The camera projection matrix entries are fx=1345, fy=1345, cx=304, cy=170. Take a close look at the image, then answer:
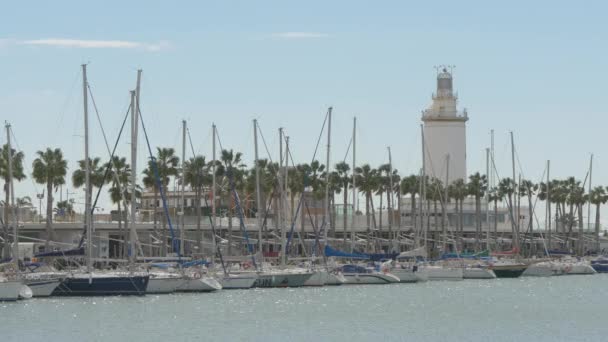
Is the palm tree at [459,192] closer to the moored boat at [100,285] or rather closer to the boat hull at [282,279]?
the boat hull at [282,279]

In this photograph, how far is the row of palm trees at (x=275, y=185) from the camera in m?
99.7

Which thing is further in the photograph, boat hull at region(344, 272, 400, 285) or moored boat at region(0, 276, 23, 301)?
boat hull at region(344, 272, 400, 285)

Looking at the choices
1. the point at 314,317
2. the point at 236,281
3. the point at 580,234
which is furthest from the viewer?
the point at 580,234

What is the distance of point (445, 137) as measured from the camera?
503ft

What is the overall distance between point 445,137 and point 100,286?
87647 millimetres

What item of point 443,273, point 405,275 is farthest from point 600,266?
point 405,275

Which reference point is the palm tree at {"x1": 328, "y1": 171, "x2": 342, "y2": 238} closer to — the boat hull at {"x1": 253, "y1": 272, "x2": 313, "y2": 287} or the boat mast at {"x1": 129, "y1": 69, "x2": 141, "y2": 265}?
the boat hull at {"x1": 253, "y1": 272, "x2": 313, "y2": 287}

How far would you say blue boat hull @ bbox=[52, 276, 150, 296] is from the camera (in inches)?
2768

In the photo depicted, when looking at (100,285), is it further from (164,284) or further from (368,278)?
(368,278)

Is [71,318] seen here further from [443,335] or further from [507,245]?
[507,245]

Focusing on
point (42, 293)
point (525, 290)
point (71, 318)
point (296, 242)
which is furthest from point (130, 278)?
point (296, 242)

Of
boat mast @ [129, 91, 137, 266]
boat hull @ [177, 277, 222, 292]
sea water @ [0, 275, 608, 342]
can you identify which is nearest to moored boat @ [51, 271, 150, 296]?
sea water @ [0, 275, 608, 342]

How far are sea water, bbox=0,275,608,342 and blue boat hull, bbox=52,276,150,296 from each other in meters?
0.59

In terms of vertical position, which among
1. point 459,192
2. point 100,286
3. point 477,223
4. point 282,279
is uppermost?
point 459,192
